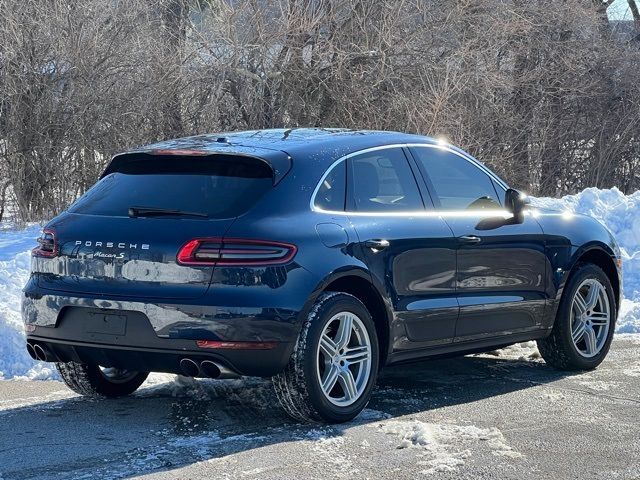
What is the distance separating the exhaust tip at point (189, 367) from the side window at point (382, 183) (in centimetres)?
136

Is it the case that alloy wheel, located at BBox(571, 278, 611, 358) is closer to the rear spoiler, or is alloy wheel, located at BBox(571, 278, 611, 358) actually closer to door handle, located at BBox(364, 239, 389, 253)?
door handle, located at BBox(364, 239, 389, 253)

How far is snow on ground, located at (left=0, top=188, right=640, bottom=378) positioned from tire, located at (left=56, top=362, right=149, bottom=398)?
1.33 feet

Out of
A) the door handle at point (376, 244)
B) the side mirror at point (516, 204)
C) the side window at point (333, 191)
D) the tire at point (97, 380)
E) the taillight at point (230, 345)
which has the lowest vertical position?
the tire at point (97, 380)

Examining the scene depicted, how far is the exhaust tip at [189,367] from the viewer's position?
6.23 meters

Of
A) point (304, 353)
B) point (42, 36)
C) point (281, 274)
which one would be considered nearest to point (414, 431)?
point (304, 353)

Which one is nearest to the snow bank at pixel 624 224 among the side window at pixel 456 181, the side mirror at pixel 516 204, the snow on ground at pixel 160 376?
the snow on ground at pixel 160 376

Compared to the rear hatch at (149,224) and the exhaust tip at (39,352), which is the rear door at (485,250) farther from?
the exhaust tip at (39,352)

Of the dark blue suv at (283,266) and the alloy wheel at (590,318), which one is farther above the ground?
the dark blue suv at (283,266)

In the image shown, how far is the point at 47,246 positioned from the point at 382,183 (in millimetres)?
2042

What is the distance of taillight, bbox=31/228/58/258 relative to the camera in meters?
6.65

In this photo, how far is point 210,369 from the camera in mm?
6250

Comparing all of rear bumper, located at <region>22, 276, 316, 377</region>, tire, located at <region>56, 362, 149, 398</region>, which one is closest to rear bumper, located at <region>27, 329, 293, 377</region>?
rear bumper, located at <region>22, 276, 316, 377</region>

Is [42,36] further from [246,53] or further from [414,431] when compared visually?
[414,431]

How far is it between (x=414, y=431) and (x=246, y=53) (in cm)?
1224
